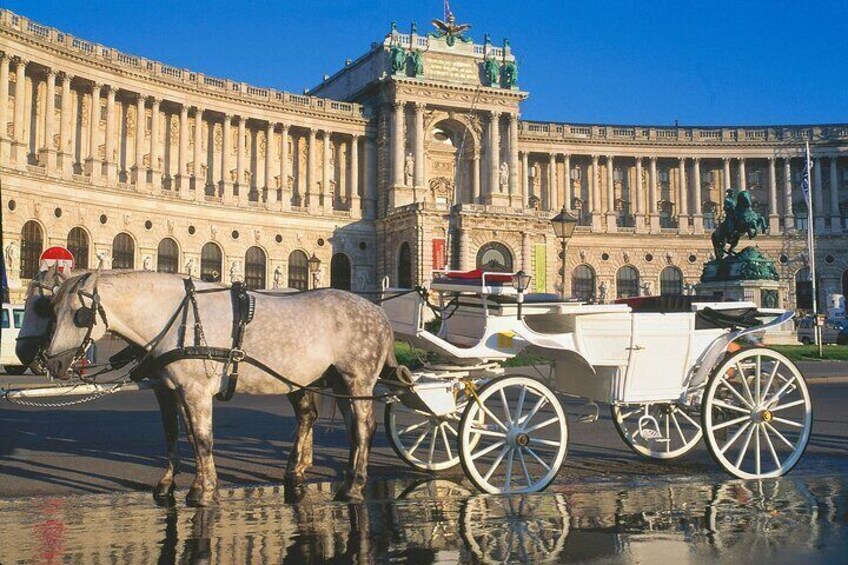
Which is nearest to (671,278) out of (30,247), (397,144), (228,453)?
(397,144)

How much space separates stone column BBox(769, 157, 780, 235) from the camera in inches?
2830

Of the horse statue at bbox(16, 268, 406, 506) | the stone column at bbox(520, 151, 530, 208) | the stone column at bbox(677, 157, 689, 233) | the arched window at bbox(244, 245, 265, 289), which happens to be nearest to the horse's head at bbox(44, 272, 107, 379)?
the horse statue at bbox(16, 268, 406, 506)

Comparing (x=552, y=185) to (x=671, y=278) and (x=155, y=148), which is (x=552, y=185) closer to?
(x=671, y=278)

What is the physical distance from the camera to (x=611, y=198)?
238ft

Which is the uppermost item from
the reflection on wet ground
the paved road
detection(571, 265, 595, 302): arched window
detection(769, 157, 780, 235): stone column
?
detection(769, 157, 780, 235): stone column

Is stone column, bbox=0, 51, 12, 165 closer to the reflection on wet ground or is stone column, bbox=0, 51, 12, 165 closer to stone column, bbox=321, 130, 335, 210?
stone column, bbox=321, 130, 335, 210

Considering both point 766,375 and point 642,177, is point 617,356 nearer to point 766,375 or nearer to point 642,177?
point 766,375

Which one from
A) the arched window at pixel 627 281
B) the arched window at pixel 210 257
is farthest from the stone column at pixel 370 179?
the arched window at pixel 627 281

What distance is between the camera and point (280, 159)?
62.8m

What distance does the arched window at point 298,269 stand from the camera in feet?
200

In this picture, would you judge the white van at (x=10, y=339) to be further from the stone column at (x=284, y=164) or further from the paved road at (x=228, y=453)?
the stone column at (x=284, y=164)

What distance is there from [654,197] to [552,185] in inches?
380

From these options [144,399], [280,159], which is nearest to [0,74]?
[280,159]

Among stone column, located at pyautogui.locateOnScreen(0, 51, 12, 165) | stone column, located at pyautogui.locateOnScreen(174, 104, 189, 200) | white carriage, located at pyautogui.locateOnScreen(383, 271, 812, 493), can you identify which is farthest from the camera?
stone column, located at pyautogui.locateOnScreen(174, 104, 189, 200)
